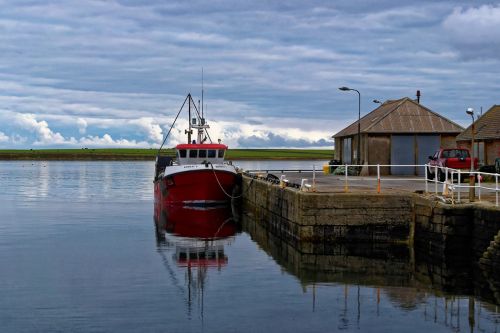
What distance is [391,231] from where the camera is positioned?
82.2ft

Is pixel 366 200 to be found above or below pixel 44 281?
above

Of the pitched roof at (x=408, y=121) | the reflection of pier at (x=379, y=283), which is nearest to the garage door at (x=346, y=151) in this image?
the pitched roof at (x=408, y=121)

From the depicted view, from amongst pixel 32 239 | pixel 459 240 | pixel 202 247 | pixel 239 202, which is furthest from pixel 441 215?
pixel 239 202

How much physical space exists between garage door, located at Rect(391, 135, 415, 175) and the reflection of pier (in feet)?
68.7

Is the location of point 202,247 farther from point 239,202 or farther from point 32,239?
point 239,202

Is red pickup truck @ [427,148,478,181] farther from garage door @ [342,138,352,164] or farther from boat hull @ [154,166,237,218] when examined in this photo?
garage door @ [342,138,352,164]

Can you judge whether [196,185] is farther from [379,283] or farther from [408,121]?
[379,283]

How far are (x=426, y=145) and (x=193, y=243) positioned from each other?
893 inches

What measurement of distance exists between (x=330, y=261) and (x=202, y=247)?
7012mm

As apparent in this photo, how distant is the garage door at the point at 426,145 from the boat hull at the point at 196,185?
1267 centimetres

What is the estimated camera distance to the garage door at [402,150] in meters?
47.5

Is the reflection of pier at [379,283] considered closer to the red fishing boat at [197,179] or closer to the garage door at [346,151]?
the red fishing boat at [197,179]

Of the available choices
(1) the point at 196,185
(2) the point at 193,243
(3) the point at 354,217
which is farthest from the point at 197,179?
(3) the point at 354,217

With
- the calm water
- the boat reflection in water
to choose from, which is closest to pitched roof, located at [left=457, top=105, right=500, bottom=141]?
the boat reflection in water
